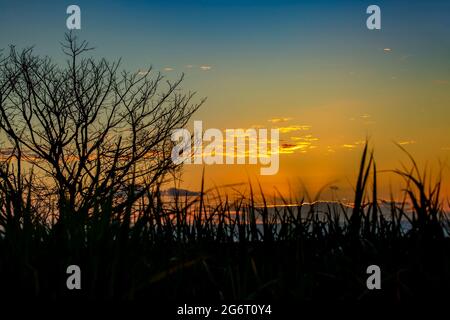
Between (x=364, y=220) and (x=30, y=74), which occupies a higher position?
(x=30, y=74)

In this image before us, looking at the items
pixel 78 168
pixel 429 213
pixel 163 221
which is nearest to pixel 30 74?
pixel 78 168

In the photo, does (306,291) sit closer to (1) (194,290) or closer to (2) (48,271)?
(1) (194,290)

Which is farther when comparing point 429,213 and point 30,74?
point 30,74

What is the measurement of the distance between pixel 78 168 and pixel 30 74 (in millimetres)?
4279

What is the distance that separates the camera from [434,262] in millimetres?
3953

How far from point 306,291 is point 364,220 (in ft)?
4.58

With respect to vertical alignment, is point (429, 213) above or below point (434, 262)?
above

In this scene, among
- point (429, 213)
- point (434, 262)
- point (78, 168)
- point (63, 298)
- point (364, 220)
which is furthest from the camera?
point (78, 168)
